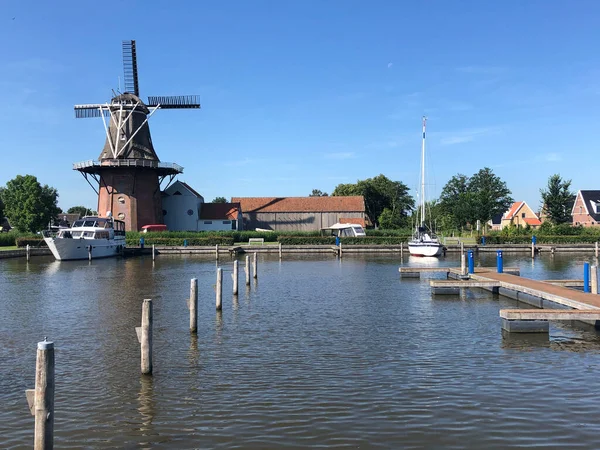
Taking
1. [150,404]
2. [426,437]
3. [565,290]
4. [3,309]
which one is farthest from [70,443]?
[565,290]

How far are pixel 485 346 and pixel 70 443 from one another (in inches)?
389

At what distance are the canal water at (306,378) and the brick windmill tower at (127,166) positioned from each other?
4047 cm

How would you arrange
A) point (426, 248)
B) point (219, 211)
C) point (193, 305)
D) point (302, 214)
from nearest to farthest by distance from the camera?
point (193, 305)
point (426, 248)
point (219, 211)
point (302, 214)

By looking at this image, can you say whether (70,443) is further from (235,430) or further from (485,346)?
(485,346)

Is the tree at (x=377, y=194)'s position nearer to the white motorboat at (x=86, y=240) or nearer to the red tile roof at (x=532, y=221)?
the red tile roof at (x=532, y=221)

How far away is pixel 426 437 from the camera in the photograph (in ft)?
26.3

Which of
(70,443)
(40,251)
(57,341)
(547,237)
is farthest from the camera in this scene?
(547,237)

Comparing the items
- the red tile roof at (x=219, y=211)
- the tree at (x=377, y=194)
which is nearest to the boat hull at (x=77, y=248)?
the red tile roof at (x=219, y=211)

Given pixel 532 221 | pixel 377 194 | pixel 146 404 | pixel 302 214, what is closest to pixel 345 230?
pixel 302 214

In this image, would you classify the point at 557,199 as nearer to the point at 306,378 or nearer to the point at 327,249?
the point at 327,249

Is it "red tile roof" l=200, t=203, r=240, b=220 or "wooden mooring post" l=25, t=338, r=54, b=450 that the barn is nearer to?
"red tile roof" l=200, t=203, r=240, b=220

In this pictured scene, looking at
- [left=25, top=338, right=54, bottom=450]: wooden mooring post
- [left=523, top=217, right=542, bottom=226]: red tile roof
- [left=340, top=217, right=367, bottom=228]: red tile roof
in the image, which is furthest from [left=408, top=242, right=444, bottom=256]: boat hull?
[left=523, top=217, right=542, bottom=226]: red tile roof

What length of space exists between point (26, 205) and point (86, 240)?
40297 mm

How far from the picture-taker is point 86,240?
162 ft
